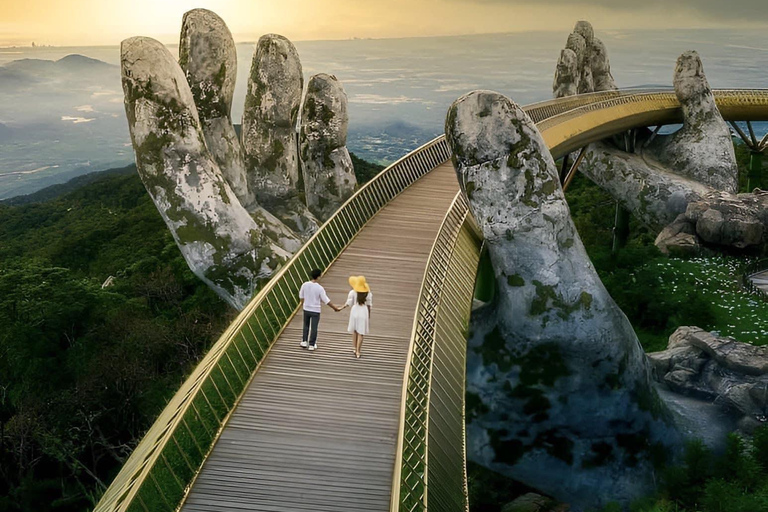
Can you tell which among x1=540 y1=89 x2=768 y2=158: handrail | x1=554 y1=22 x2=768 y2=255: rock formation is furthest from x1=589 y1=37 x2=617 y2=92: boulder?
x1=554 y1=22 x2=768 y2=255: rock formation

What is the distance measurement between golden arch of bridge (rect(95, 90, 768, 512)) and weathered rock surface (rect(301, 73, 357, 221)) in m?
7.54

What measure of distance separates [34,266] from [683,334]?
21537 mm

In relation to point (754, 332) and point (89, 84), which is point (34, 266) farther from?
point (89, 84)

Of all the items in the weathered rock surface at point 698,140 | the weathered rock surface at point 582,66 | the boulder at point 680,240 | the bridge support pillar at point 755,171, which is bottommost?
the boulder at point 680,240

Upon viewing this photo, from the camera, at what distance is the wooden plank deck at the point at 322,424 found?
886 centimetres

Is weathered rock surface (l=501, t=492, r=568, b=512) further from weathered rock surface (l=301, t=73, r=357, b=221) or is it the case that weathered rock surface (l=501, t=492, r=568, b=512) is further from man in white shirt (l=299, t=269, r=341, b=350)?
weathered rock surface (l=301, t=73, r=357, b=221)

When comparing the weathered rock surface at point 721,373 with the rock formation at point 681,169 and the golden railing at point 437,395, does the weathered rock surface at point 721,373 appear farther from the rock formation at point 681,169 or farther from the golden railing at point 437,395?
the rock formation at point 681,169

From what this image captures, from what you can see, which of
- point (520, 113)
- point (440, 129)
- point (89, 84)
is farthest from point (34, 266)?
point (440, 129)

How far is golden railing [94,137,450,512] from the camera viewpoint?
8219 millimetres

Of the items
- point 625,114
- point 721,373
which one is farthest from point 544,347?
point 625,114

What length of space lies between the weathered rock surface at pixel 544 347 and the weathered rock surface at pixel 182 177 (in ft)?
18.3

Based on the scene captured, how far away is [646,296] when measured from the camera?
2436 cm

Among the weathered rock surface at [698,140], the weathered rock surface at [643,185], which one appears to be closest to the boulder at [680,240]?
the weathered rock surface at [643,185]

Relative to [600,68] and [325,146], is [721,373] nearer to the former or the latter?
[325,146]
